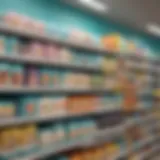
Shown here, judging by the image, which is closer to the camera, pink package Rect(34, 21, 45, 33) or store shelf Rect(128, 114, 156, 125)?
pink package Rect(34, 21, 45, 33)

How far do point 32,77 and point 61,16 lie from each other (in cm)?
162

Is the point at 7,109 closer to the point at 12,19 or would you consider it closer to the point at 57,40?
the point at 12,19

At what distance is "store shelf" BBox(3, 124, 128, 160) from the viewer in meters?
3.37

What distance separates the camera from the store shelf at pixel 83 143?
3.37 m

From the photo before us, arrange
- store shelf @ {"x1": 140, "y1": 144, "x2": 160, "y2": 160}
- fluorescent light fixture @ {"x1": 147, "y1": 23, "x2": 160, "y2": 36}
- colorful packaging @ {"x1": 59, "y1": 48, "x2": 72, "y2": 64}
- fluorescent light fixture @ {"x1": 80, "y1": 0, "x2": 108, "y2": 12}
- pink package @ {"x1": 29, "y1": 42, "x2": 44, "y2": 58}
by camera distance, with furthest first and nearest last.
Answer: fluorescent light fixture @ {"x1": 147, "y1": 23, "x2": 160, "y2": 36} < store shelf @ {"x1": 140, "y1": 144, "x2": 160, "y2": 160} < fluorescent light fixture @ {"x1": 80, "y1": 0, "x2": 108, "y2": 12} < colorful packaging @ {"x1": 59, "y1": 48, "x2": 72, "y2": 64} < pink package @ {"x1": 29, "y1": 42, "x2": 44, "y2": 58}

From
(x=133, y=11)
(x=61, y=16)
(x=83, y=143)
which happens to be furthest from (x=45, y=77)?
(x=133, y=11)

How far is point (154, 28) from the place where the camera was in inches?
251

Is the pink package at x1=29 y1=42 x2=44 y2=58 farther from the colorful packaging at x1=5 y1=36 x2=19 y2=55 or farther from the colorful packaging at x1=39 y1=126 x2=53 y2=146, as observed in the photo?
the colorful packaging at x1=39 y1=126 x2=53 y2=146

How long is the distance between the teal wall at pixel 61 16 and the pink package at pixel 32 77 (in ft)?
2.53

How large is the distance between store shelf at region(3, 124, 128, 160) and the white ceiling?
6.51 ft

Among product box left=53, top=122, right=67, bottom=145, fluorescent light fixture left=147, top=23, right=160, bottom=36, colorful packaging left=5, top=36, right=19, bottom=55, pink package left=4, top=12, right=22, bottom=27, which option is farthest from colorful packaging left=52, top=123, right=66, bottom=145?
fluorescent light fixture left=147, top=23, right=160, bottom=36

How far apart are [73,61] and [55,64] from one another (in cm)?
43

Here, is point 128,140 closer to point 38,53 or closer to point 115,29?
point 115,29

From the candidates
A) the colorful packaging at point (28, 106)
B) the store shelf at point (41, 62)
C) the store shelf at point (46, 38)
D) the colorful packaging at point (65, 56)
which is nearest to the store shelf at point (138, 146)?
the store shelf at point (41, 62)
